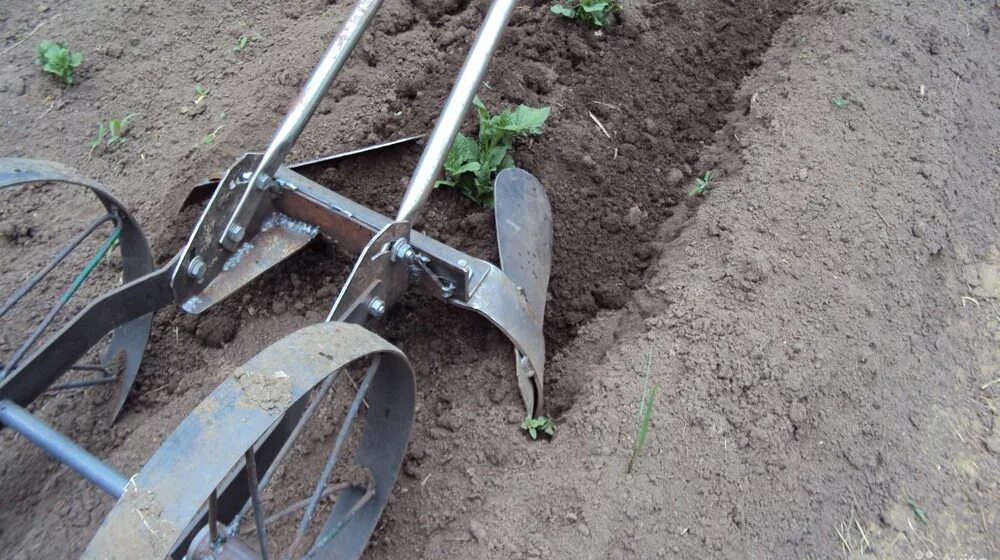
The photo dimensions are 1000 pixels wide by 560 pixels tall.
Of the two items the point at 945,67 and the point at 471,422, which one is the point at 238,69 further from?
the point at 945,67

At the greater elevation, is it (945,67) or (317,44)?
(317,44)

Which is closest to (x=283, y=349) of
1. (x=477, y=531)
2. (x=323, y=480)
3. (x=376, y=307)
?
(x=323, y=480)

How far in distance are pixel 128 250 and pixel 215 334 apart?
0.41 metres

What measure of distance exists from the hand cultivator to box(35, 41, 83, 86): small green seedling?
1.42 m

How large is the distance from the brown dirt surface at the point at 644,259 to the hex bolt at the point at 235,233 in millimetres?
438

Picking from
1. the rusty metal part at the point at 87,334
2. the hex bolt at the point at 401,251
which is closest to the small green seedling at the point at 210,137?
the rusty metal part at the point at 87,334

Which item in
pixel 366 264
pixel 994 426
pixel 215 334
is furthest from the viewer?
pixel 215 334

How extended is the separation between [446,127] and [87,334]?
1232mm

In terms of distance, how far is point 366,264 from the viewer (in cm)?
211

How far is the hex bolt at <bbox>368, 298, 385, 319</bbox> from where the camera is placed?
84.7 inches

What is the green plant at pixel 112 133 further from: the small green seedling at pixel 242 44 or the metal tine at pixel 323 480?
the metal tine at pixel 323 480

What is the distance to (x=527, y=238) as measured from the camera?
2.80 m

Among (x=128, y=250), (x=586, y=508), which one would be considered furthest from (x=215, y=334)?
(x=586, y=508)

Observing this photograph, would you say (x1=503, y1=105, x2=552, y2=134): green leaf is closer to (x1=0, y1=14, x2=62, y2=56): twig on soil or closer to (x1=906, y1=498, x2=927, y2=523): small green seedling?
(x1=906, y1=498, x2=927, y2=523): small green seedling
